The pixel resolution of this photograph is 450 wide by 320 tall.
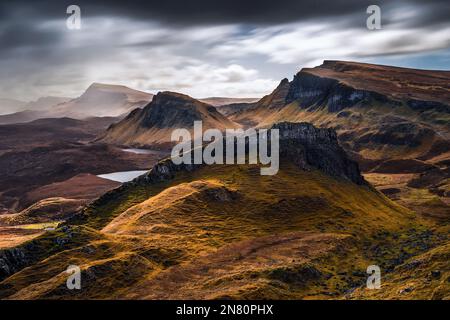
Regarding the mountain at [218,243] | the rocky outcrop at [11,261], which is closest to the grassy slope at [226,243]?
the mountain at [218,243]

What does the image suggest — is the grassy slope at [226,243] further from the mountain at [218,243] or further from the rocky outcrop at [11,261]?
the rocky outcrop at [11,261]

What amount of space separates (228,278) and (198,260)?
55.8 ft

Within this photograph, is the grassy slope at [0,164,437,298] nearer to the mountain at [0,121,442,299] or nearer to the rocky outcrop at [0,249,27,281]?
the mountain at [0,121,442,299]

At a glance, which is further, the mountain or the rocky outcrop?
the rocky outcrop

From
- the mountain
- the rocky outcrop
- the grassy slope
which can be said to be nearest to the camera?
the mountain

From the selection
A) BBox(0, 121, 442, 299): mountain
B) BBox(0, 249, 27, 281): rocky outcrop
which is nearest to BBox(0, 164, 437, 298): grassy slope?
BBox(0, 121, 442, 299): mountain

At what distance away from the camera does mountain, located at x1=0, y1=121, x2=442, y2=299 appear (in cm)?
11938

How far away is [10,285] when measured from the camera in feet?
394

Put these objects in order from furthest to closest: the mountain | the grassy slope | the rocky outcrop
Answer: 1. the rocky outcrop
2. the grassy slope
3. the mountain

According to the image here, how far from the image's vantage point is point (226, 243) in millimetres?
151625

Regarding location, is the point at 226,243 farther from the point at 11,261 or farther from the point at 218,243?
the point at 11,261

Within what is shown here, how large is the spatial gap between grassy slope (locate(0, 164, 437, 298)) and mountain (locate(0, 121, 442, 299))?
1.10ft

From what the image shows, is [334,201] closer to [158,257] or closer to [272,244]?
[272,244]
